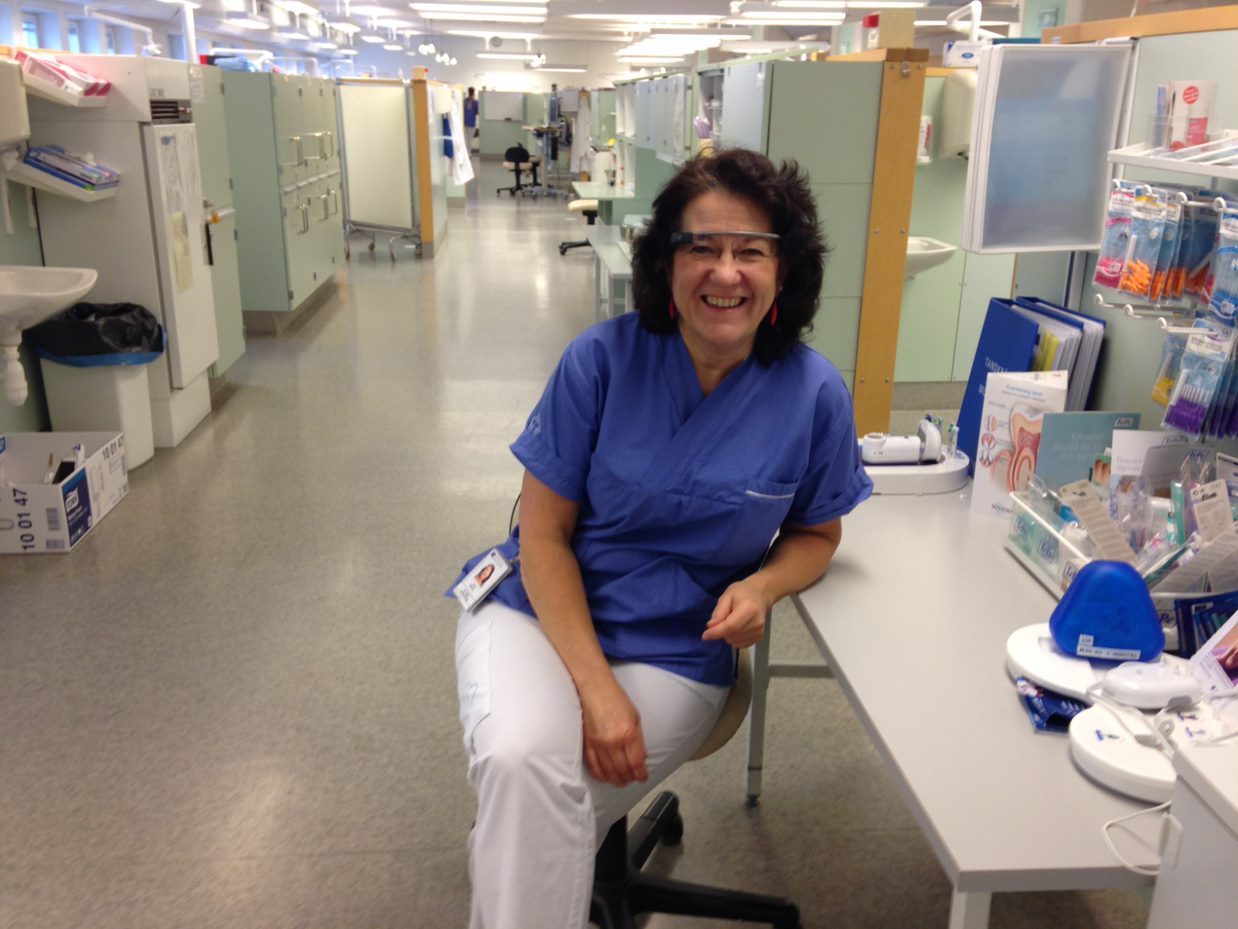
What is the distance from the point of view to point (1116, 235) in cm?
161

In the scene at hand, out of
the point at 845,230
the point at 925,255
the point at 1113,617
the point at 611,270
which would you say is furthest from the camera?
→ the point at 611,270

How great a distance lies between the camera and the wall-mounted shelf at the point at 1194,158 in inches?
52.0

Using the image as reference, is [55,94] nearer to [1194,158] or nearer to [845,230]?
[845,230]

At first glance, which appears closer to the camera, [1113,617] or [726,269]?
[1113,617]

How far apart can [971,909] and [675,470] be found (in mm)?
698

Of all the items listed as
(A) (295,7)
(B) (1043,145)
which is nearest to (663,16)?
(A) (295,7)

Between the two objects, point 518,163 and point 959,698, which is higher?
point 518,163

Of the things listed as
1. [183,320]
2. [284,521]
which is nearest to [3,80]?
[183,320]

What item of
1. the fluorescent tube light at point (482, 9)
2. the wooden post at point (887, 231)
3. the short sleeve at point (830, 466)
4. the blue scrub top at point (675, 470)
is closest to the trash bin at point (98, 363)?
the wooden post at point (887, 231)

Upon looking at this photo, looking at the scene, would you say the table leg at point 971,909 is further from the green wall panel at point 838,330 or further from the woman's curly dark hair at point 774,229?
the green wall panel at point 838,330

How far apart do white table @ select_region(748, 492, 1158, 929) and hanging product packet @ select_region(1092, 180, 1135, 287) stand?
0.43m

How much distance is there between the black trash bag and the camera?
362 cm

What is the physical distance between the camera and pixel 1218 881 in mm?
848

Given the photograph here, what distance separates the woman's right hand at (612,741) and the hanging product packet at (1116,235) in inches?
39.6
